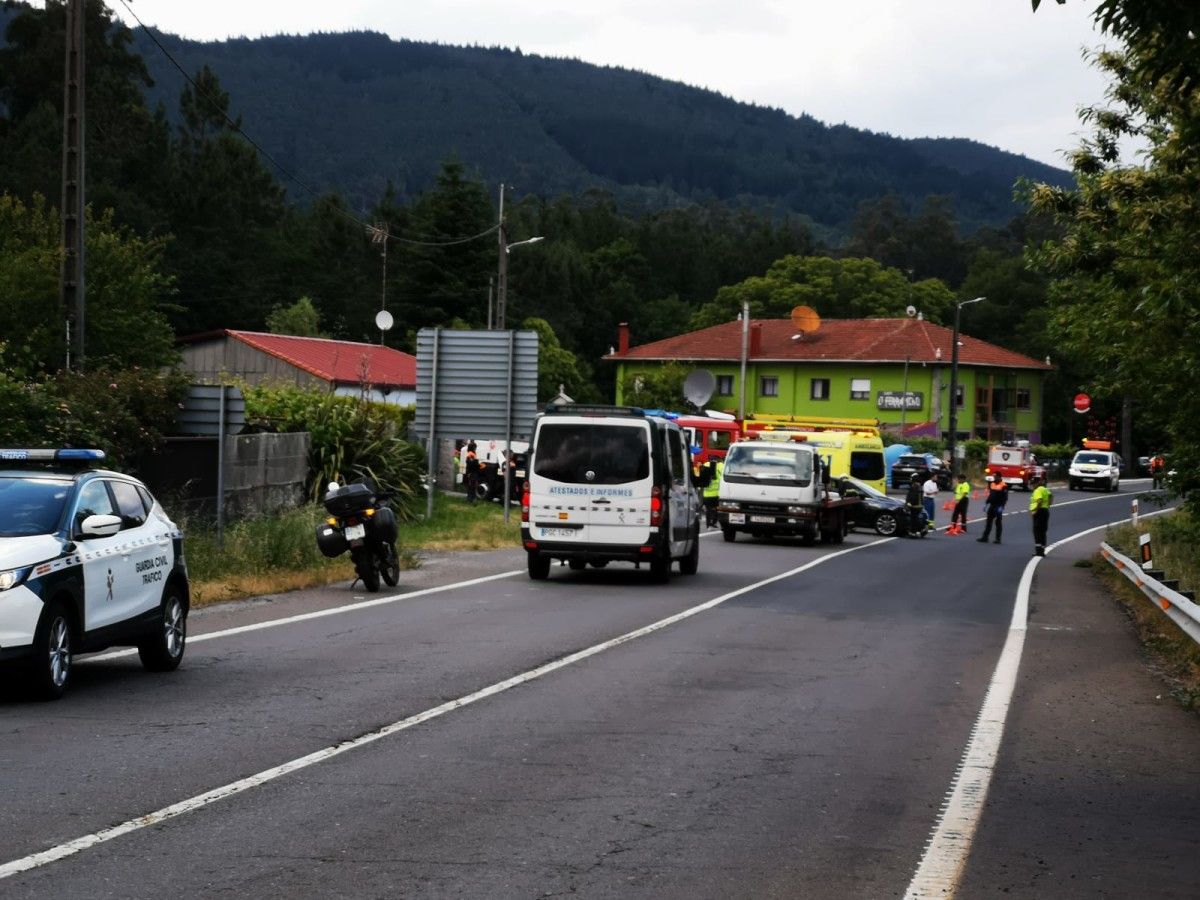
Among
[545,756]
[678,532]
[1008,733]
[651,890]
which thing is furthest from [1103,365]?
[651,890]

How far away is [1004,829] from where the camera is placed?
27.0ft

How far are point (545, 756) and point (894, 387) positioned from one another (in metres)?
95.5

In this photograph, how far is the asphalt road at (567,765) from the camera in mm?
7121

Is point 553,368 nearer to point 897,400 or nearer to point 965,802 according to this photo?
point 897,400

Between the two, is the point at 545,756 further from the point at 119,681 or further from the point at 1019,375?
the point at 1019,375

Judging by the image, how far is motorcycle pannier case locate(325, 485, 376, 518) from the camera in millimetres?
20875

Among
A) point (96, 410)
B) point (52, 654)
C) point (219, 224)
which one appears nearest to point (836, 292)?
point (219, 224)

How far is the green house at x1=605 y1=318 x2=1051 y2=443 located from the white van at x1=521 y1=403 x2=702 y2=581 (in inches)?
3025

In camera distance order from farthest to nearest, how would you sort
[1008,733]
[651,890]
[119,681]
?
1. [119,681]
2. [1008,733]
3. [651,890]

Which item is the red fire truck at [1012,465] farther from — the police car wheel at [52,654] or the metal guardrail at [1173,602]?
the police car wheel at [52,654]

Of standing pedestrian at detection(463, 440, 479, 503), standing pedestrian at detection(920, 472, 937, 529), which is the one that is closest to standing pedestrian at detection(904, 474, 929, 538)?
standing pedestrian at detection(920, 472, 937, 529)

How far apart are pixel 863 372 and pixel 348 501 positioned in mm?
85042

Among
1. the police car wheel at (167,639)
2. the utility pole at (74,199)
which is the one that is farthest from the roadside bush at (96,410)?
the police car wheel at (167,639)

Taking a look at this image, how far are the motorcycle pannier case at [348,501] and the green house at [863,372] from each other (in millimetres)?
80678
